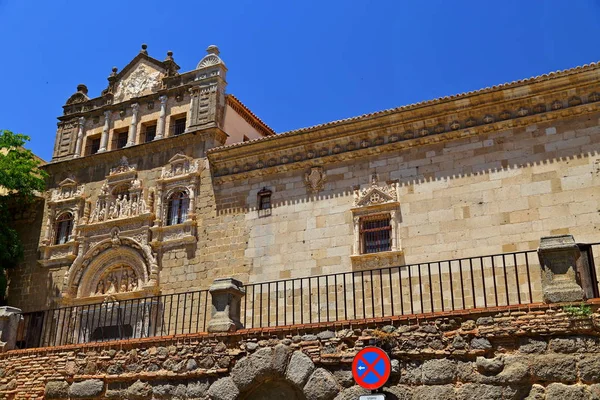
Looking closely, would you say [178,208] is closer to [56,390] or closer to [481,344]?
[56,390]

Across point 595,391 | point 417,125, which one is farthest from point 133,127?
point 595,391

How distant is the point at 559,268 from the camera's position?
8984mm

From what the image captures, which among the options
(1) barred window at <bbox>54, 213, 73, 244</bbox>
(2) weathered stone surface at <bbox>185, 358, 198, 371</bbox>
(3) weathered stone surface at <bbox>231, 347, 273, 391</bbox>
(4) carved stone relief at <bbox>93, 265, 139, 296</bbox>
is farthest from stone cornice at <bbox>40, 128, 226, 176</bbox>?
(3) weathered stone surface at <bbox>231, 347, 273, 391</bbox>

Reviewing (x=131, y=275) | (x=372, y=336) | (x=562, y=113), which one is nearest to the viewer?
(x=372, y=336)

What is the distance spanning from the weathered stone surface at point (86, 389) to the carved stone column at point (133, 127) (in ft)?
34.0

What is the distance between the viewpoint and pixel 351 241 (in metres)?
16.4

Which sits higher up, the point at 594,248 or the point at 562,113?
the point at 562,113

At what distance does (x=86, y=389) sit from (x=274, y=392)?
3.78m

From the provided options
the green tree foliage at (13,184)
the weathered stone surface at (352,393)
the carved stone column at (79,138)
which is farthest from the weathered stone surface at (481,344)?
the carved stone column at (79,138)

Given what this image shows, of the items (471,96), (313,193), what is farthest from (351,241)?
(471,96)

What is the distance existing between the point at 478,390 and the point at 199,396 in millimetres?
4494

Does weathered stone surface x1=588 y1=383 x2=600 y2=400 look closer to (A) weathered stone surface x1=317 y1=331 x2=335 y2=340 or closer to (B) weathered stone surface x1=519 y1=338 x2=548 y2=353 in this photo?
(B) weathered stone surface x1=519 y1=338 x2=548 y2=353

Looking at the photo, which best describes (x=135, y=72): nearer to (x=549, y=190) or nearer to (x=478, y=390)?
(x=549, y=190)

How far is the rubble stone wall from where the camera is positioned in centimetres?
850
